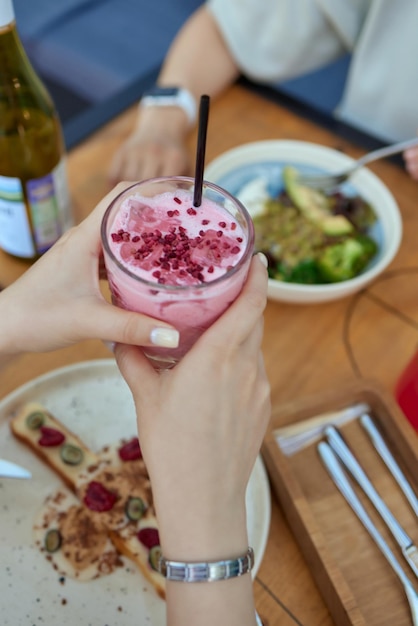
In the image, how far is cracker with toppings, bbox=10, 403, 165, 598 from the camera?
80cm

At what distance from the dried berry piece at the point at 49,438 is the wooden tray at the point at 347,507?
32cm

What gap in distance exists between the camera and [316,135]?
4.73 ft

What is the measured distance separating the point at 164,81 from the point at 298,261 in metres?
0.65

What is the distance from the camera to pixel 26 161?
3.43ft

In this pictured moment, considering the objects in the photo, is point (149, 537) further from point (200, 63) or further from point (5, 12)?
point (200, 63)

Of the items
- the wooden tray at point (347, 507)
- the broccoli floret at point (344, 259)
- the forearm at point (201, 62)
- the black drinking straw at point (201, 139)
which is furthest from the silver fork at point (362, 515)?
the forearm at point (201, 62)

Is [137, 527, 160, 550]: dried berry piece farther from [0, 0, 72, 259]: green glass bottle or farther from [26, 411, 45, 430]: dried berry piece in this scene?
[0, 0, 72, 259]: green glass bottle

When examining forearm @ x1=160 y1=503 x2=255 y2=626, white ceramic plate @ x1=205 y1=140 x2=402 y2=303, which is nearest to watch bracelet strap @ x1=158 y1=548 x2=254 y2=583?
forearm @ x1=160 y1=503 x2=255 y2=626

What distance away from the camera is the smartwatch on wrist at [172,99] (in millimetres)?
1367

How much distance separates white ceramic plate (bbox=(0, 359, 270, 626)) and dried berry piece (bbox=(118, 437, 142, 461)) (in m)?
0.03

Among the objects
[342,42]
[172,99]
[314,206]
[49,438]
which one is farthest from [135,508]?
[342,42]

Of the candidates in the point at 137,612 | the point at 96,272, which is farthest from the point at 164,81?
the point at 137,612

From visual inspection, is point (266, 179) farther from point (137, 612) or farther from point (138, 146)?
point (137, 612)

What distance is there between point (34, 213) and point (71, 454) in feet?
1.40
